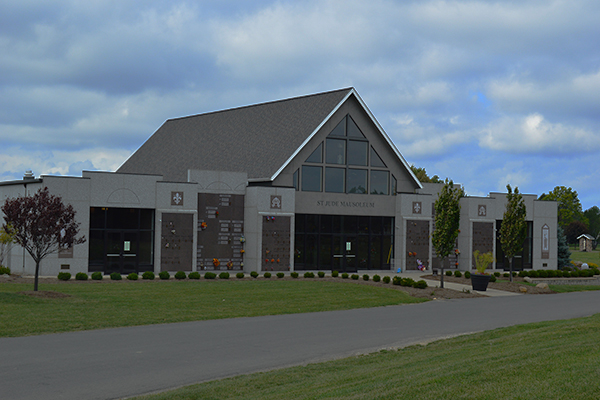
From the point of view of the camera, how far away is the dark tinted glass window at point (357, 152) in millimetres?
36125

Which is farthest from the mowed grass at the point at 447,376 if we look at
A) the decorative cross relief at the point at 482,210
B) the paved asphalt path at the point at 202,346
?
the decorative cross relief at the point at 482,210

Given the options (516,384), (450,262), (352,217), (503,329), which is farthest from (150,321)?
(450,262)

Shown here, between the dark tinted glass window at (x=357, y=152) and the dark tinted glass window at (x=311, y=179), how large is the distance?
7.24ft

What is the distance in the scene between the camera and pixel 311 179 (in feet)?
115

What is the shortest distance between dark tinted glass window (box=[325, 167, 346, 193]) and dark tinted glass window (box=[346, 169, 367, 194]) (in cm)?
38

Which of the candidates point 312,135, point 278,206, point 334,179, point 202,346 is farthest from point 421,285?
point 202,346

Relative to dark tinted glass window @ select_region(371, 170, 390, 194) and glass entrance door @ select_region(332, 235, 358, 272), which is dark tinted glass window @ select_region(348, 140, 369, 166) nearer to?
dark tinted glass window @ select_region(371, 170, 390, 194)

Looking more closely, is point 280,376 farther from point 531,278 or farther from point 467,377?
point 531,278

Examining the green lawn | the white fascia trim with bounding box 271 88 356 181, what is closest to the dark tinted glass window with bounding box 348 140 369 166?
the white fascia trim with bounding box 271 88 356 181

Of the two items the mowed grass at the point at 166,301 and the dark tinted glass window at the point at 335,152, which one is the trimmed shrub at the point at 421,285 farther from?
the dark tinted glass window at the point at 335,152

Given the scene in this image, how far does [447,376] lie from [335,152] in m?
28.0

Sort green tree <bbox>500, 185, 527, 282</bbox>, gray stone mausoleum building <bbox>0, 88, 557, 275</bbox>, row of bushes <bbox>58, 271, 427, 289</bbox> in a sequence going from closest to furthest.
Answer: row of bushes <bbox>58, 271, 427, 289</bbox>, gray stone mausoleum building <bbox>0, 88, 557, 275</bbox>, green tree <bbox>500, 185, 527, 282</bbox>

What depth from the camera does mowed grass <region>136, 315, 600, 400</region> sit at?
23.9 feet

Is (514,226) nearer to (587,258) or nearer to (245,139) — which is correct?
(245,139)
